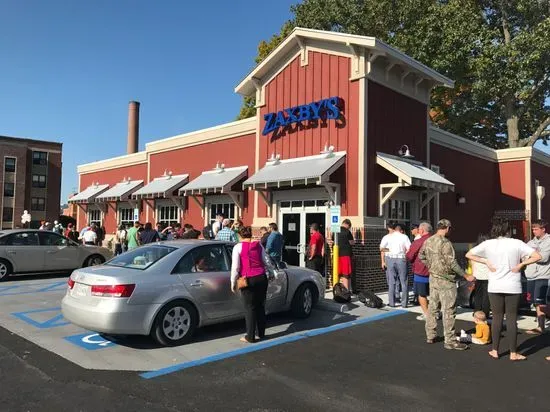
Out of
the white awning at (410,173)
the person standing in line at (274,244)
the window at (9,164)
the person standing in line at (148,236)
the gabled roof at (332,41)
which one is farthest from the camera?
the window at (9,164)

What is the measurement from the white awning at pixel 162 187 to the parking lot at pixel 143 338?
24.8ft

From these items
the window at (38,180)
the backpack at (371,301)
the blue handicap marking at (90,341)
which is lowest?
the blue handicap marking at (90,341)

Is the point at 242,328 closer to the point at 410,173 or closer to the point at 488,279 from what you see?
the point at 488,279

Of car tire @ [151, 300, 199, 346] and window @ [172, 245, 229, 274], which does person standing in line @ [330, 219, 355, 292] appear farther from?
car tire @ [151, 300, 199, 346]

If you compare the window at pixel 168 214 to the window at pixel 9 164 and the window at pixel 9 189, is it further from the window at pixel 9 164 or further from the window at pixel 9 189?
the window at pixel 9 164

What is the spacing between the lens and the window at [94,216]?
23.9 metres

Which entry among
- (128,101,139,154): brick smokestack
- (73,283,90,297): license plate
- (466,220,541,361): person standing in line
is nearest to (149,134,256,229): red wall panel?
(73,283,90,297): license plate

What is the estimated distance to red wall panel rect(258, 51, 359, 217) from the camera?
40.5ft

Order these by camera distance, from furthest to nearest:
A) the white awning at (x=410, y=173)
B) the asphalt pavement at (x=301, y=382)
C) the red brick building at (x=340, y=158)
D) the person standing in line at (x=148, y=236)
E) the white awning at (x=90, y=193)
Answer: the white awning at (x=90, y=193) → the person standing in line at (x=148, y=236) → the red brick building at (x=340, y=158) → the white awning at (x=410, y=173) → the asphalt pavement at (x=301, y=382)

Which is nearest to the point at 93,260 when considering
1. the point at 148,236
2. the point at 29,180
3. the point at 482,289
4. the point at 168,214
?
the point at 148,236

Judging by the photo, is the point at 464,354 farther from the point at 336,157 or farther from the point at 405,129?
the point at 405,129

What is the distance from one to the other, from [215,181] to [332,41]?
5587mm

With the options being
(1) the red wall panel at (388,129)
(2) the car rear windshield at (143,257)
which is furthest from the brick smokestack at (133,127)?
(2) the car rear windshield at (143,257)

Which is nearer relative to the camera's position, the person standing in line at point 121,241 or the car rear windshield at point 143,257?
the car rear windshield at point 143,257
